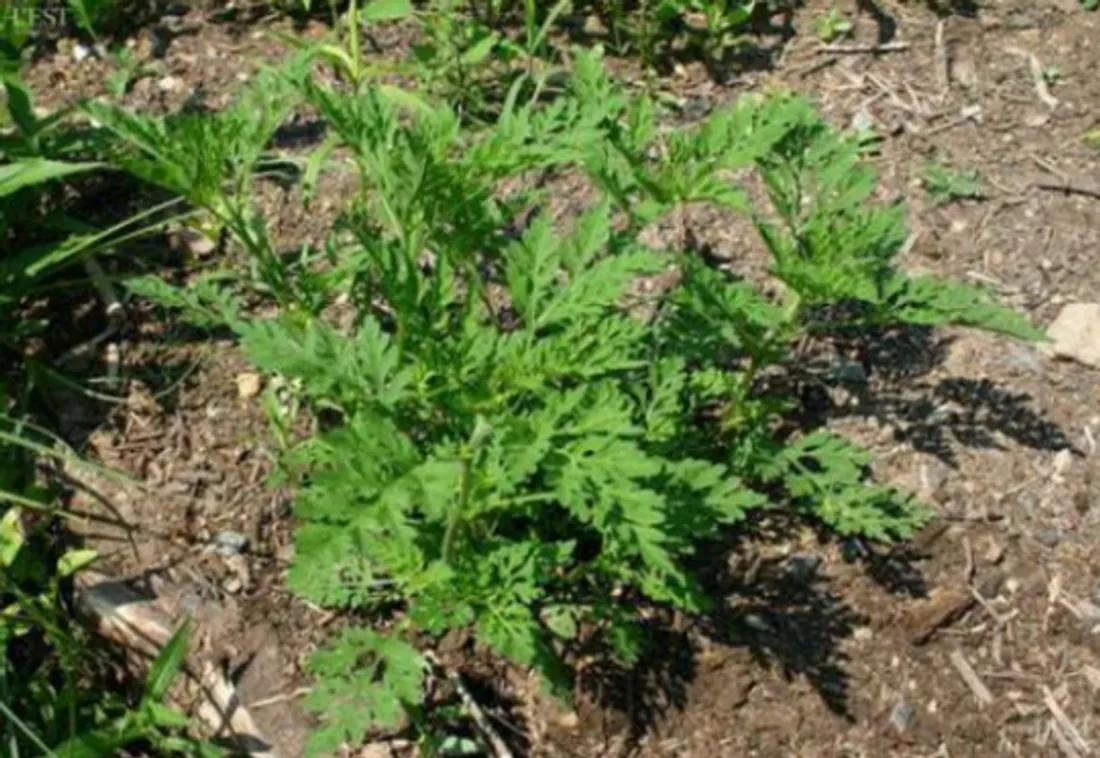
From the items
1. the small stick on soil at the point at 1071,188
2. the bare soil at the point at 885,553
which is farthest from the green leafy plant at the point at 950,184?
the small stick on soil at the point at 1071,188

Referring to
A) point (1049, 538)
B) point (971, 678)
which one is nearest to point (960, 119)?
point (1049, 538)

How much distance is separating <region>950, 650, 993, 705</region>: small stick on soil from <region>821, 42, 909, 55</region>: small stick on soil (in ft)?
6.16

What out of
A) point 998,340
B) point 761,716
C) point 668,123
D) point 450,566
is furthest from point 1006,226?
point 450,566

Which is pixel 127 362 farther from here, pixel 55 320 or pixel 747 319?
Result: pixel 747 319

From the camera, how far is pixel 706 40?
4.15 metres

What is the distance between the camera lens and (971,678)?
3.09 m

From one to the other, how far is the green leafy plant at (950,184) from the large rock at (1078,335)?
1.48 ft

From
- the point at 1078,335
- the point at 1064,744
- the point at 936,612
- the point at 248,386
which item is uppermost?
the point at 248,386

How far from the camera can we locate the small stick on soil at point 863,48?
13.7 ft

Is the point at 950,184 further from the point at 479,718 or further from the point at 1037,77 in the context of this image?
the point at 479,718

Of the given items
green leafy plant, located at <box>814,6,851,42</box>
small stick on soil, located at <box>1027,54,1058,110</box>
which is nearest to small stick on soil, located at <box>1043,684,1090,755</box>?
small stick on soil, located at <box>1027,54,1058,110</box>

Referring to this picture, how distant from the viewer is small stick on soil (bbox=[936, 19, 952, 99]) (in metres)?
4.08

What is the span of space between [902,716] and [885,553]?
0.37m

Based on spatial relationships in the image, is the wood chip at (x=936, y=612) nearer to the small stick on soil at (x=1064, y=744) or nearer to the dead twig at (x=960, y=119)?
the small stick on soil at (x=1064, y=744)
